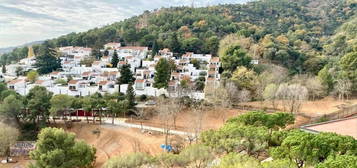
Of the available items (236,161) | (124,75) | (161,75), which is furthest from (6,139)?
(236,161)

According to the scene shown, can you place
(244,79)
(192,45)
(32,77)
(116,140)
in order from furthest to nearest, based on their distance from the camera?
(192,45), (32,77), (244,79), (116,140)

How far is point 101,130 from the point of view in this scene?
26703mm

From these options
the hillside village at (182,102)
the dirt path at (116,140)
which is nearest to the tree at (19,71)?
the hillside village at (182,102)

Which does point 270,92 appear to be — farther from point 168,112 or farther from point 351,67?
point 351,67

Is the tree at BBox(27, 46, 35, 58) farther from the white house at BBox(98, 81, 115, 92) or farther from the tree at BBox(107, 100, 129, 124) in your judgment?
the tree at BBox(107, 100, 129, 124)

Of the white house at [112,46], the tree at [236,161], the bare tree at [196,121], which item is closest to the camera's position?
the tree at [236,161]

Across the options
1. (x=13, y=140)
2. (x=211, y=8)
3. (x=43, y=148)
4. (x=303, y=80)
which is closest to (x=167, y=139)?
(x=43, y=148)

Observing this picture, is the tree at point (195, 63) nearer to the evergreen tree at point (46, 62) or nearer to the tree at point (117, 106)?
the tree at point (117, 106)

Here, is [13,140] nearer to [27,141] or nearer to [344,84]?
[27,141]

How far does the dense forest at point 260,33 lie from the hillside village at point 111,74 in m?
3.38

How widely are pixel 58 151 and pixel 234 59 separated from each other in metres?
23.1

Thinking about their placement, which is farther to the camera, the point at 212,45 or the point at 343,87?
the point at 212,45

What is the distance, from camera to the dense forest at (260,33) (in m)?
42.3

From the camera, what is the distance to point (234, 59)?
117 ft
